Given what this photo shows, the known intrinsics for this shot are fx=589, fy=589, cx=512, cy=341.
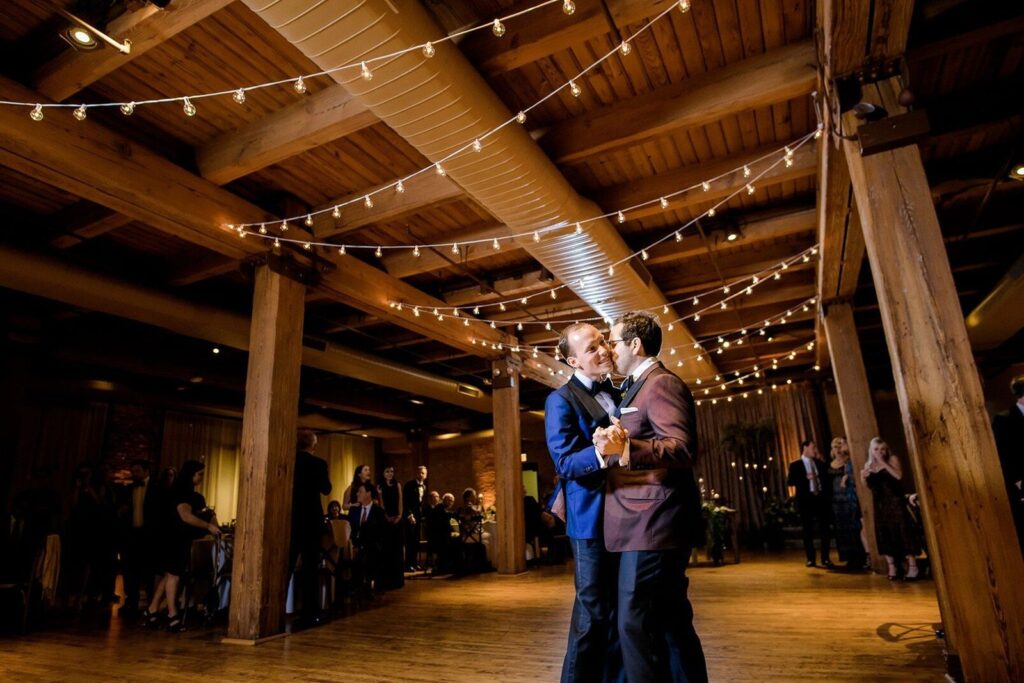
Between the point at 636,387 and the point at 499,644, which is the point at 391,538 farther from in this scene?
the point at 636,387

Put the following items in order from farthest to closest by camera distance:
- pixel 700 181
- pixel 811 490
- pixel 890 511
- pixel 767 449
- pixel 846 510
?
pixel 767 449 → pixel 811 490 → pixel 846 510 → pixel 890 511 → pixel 700 181

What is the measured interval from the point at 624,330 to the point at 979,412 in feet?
5.55

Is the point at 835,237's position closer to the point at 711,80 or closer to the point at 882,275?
the point at 711,80

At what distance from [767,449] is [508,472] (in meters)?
6.89

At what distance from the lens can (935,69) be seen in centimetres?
392

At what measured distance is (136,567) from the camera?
5871 millimetres

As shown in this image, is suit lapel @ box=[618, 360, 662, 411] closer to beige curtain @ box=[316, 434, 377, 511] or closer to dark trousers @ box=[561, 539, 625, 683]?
dark trousers @ box=[561, 539, 625, 683]

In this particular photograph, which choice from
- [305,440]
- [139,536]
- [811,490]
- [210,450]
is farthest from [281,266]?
[210,450]

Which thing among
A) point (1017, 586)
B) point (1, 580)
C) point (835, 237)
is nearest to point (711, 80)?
point (835, 237)

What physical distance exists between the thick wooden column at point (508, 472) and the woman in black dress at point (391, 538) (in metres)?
1.39

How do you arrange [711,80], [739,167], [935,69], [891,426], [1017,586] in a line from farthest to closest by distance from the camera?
[891,426]
[739,167]
[935,69]
[711,80]
[1017,586]

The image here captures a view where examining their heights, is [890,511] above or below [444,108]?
below

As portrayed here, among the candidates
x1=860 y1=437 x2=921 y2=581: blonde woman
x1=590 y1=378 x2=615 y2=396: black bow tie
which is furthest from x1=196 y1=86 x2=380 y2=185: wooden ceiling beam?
x1=860 y1=437 x2=921 y2=581: blonde woman

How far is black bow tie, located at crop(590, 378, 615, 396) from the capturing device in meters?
2.26
